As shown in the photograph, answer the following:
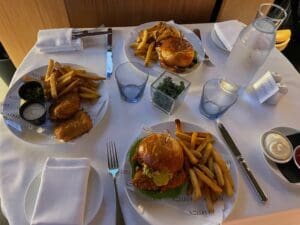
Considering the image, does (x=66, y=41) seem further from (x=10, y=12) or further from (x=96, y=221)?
(x=96, y=221)

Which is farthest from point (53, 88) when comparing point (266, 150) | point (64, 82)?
point (266, 150)

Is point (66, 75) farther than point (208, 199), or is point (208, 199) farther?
point (66, 75)

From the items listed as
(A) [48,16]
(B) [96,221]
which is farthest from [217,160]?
(A) [48,16]

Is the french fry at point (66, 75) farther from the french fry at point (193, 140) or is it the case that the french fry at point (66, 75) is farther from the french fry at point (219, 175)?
the french fry at point (219, 175)

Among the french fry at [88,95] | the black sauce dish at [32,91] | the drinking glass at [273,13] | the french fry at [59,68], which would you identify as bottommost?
the french fry at [88,95]

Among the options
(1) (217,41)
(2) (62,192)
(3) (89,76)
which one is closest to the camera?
Result: (2) (62,192)

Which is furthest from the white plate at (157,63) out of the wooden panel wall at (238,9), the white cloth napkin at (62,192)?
the white cloth napkin at (62,192)

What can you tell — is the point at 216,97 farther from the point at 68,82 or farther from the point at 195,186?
the point at 68,82
